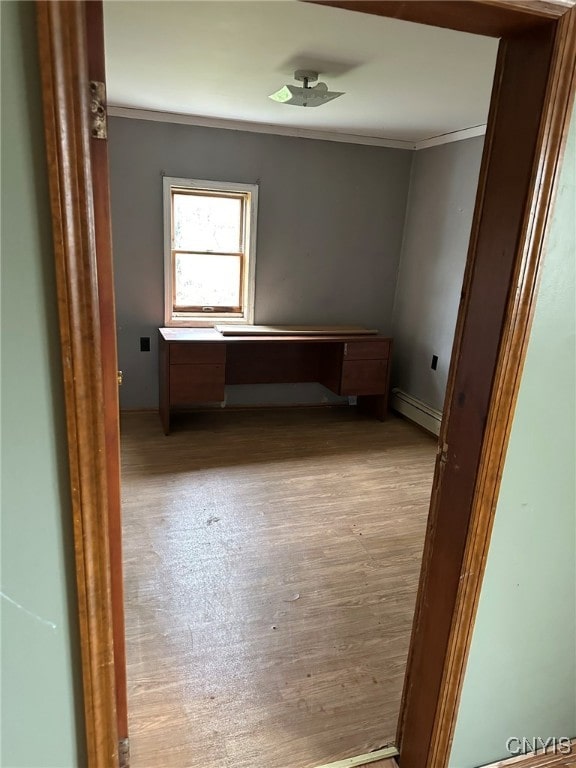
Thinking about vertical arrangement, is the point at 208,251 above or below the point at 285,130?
below

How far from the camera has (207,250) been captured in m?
4.09

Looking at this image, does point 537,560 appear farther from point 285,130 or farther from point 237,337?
point 285,130

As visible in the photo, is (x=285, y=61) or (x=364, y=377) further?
(x=364, y=377)

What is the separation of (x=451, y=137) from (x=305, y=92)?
1716 millimetres

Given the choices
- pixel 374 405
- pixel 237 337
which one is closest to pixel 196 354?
pixel 237 337

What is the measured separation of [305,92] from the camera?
262cm

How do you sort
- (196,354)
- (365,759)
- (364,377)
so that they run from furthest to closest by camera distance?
1. (364,377)
2. (196,354)
3. (365,759)

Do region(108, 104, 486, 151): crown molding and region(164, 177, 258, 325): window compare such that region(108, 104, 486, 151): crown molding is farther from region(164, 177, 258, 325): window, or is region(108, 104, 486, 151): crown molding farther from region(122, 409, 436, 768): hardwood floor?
region(122, 409, 436, 768): hardwood floor

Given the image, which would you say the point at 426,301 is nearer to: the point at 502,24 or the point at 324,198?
the point at 324,198

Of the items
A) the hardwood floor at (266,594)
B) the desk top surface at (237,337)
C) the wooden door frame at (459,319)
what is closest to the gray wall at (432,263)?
the desk top surface at (237,337)

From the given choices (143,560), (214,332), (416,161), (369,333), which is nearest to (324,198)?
(416,161)

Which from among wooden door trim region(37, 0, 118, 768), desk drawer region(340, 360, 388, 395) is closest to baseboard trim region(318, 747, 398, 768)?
wooden door trim region(37, 0, 118, 768)

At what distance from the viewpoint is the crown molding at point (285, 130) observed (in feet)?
11.8

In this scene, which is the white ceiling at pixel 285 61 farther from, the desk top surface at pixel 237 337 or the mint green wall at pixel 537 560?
the desk top surface at pixel 237 337
